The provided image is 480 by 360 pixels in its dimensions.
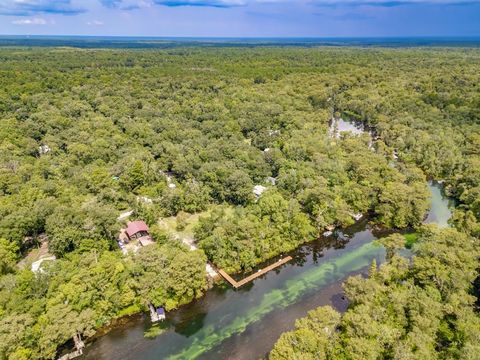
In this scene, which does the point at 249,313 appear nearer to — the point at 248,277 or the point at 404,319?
the point at 248,277

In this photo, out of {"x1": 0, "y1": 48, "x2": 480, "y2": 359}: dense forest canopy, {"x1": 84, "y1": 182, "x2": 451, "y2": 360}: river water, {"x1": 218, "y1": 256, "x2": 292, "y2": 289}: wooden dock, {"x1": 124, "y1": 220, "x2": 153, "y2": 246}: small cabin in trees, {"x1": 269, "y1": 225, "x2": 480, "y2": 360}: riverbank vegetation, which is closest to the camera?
{"x1": 269, "y1": 225, "x2": 480, "y2": 360}: riverbank vegetation

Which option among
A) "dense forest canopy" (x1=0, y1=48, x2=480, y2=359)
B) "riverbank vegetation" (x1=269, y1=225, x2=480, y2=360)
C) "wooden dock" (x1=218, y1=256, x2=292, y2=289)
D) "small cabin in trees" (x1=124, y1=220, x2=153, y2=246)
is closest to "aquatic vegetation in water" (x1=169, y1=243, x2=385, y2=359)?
"wooden dock" (x1=218, y1=256, x2=292, y2=289)

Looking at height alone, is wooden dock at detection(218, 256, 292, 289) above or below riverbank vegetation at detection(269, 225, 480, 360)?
below

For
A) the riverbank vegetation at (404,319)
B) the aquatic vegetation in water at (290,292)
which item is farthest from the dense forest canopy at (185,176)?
the aquatic vegetation in water at (290,292)

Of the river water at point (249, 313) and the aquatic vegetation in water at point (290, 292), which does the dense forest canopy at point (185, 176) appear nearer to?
the river water at point (249, 313)

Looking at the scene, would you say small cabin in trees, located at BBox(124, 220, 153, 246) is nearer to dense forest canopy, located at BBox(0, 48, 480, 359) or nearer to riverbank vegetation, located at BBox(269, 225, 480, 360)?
dense forest canopy, located at BBox(0, 48, 480, 359)

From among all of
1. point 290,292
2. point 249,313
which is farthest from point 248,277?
point 290,292

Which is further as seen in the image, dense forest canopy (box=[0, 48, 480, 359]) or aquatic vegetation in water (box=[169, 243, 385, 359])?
dense forest canopy (box=[0, 48, 480, 359])
